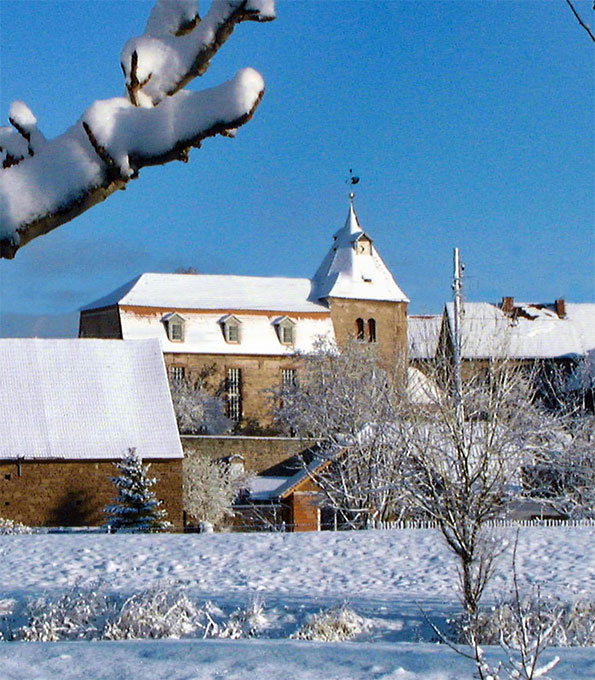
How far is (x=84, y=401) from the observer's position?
30344 millimetres

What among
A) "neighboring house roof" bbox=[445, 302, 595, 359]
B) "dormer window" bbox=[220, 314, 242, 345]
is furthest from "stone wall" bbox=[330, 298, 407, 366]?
"dormer window" bbox=[220, 314, 242, 345]

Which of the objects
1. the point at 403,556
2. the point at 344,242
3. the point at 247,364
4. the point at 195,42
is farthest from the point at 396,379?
the point at 344,242

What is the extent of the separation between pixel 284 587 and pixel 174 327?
135 feet

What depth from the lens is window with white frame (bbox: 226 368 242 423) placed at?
5459 cm

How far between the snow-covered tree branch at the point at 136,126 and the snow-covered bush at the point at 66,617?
293 inches

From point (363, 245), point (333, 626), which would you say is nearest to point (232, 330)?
point (363, 245)

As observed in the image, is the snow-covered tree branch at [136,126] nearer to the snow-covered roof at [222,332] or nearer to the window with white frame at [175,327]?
the snow-covered roof at [222,332]

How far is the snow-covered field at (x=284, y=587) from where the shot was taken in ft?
25.5

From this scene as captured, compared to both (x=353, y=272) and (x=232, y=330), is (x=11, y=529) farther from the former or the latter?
(x=353, y=272)

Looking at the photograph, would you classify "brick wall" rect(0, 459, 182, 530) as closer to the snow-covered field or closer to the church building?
the snow-covered field

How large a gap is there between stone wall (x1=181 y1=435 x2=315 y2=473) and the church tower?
13.6m

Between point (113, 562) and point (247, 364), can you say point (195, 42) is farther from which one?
A: point (247, 364)

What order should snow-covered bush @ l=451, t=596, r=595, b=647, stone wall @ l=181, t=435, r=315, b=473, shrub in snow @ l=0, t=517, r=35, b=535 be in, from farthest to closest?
stone wall @ l=181, t=435, r=315, b=473, shrub in snow @ l=0, t=517, r=35, b=535, snow-covered bush @ l=451, t=596, r=595, b=647

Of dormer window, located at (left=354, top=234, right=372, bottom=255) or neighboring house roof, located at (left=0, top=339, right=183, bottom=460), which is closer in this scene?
neighboring house roof, located at (left=0, top=339, right=183, bottom=460)
